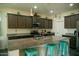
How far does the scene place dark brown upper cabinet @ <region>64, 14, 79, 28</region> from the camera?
1.75 meters

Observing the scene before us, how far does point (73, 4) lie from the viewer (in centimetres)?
170

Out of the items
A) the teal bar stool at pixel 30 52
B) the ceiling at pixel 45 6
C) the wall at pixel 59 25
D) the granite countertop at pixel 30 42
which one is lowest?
the teal bar stool at pixel 30 52

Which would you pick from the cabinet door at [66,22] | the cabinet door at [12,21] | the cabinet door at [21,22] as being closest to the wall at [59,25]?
the cabinet door at [66,22]

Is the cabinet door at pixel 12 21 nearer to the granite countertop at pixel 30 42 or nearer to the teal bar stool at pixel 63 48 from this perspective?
the granite countertop at pixel 30 42

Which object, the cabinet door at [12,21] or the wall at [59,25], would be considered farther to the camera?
the wall at [59,25]

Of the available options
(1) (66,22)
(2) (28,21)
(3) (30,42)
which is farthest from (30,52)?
(1) (66,22)

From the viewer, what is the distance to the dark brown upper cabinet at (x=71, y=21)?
1751mm

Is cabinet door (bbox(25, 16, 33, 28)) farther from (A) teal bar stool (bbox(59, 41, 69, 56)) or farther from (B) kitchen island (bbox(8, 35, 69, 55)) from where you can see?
(A) teal bar stool (bbox(59, 41, 69, 56))

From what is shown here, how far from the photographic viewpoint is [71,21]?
1790 millimetres

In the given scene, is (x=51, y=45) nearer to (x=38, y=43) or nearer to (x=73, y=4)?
(x=38, y=43)

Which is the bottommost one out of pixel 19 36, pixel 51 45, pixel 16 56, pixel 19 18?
pixel 16 56

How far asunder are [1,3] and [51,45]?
1.09 m

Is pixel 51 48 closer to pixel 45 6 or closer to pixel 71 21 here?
pixel 71 21

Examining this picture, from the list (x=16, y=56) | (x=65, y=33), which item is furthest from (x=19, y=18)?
(x=65, y=33)
